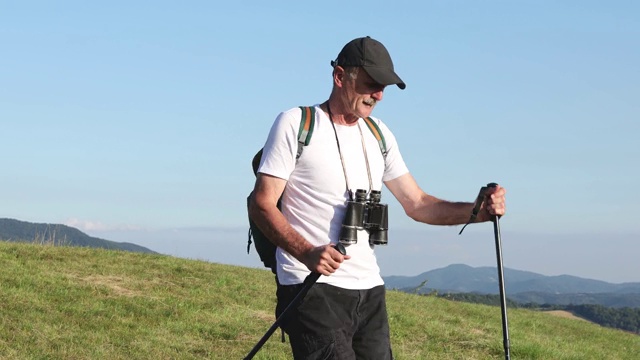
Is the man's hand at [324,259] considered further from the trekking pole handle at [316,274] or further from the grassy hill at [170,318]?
the grassy hill at [170,318]

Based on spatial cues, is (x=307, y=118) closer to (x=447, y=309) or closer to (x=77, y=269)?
(x=77, y=269)

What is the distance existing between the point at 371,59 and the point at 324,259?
4.40ft

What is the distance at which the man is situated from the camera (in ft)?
17.5

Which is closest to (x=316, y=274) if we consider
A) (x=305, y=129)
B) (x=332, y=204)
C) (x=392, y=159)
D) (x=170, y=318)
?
(x=332, y=204)

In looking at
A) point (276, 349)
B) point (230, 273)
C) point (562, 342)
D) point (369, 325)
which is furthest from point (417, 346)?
point (369, 325)

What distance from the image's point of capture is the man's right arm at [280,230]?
505 centimetres

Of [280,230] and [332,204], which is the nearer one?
[280,230]

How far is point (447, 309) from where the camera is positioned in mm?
22438

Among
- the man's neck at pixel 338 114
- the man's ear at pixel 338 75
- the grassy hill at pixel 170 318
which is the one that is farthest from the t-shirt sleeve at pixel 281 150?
the grassy hill at pixel 170 318

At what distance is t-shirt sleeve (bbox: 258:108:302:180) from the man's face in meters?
0.39

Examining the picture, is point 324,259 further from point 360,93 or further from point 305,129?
point 360,93

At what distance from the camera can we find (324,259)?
503 cm

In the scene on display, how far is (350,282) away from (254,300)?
500 inches

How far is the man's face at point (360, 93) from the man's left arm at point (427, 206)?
2.42 ft
